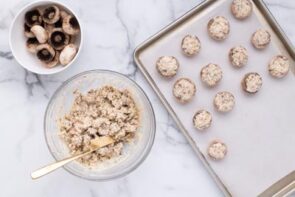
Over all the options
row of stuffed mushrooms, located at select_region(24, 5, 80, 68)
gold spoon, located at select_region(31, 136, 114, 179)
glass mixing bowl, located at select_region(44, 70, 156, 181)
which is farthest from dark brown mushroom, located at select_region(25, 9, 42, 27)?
gold spoon, located at select_region(31, 136, 114, 179)

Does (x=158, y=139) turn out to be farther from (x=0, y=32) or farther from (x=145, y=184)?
(x=0, y=32)

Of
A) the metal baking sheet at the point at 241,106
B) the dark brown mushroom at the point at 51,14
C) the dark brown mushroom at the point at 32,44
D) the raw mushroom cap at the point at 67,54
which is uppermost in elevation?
the dark brown mushroom at the point at 51,14

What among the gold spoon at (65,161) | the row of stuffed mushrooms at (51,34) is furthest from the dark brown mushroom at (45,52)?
the gold spoon at (65,161)

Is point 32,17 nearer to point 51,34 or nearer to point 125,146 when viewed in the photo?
point 51,34

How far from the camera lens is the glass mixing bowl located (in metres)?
1.14

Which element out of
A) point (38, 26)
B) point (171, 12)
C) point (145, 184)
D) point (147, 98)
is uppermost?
point (38, 26)

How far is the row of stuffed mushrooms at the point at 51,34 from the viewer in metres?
1.11

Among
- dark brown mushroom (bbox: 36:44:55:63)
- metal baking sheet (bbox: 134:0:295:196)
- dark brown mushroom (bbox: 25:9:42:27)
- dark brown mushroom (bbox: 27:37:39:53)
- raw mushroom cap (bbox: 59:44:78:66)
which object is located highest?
dark brown mushroom (bbox: 25:9:42:27)

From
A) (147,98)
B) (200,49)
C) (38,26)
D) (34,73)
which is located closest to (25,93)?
(34,73)

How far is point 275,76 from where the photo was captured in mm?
1166

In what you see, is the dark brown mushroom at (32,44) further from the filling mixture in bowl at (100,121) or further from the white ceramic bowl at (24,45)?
the filling mixture in bowl at (100,121)

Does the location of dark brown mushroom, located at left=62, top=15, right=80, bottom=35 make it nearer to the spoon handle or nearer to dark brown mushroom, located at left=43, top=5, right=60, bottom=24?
dark brown mushroom, located at left=43, top=5, right=60, bottom=24

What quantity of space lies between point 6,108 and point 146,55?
334 mm

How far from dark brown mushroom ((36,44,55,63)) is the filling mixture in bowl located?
0.10m
